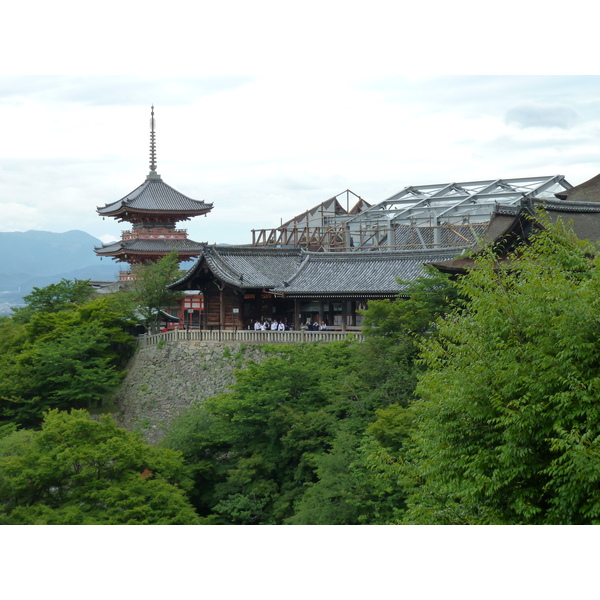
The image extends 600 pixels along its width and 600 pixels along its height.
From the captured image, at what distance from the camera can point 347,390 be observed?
22.8 m

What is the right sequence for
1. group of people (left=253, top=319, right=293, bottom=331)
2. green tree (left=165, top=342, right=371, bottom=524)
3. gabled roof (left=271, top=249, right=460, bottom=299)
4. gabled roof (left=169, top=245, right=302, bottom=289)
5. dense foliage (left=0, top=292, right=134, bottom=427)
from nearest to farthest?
green tree (left=165, top=342, right=371, bottom=524)
gabled roof (left=271, top=249, right=460, bottom=299)
dense foliage (left=0, top=292, right=134, bottom=427)
group of people (left=253, top=319, right=293, bottom=331)
gabled roof (left=169, top=245, right=302, bottom=289)

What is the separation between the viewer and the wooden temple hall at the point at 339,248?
22.9 metres

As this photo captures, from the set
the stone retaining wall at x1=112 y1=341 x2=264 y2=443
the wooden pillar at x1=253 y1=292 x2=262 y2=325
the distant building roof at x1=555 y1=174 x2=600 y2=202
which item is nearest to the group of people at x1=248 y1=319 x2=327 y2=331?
the wooden pillar at x1=253 y1=292 x2=262 y2=325

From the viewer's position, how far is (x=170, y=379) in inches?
1243

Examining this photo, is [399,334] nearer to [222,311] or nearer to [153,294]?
[222,311]

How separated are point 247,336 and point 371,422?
1069 cm

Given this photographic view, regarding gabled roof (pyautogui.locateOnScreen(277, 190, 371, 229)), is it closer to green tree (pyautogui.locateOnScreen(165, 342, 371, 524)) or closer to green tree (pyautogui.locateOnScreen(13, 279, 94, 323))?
green tree (pyautogui.locateOnScreen(13, 279, 94, 323))

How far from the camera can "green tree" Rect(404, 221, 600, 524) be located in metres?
9.93

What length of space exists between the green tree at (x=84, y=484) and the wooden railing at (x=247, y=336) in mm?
9538

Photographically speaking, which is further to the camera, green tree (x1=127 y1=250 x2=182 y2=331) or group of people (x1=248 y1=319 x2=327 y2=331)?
green tree (x1=127 y1=250 x2=182 y2=331)

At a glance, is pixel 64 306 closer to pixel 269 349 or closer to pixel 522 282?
pixel 269 349

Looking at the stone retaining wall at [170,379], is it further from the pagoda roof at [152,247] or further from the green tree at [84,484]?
the pagoda roof at [152,247]

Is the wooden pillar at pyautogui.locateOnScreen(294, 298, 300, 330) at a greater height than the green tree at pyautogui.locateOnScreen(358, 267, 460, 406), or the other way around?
the wooden pillar at pyautogui.locateOnScreen(294, 298, 300, 330)

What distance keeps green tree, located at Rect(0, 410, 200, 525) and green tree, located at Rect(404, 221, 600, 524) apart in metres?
8.24
